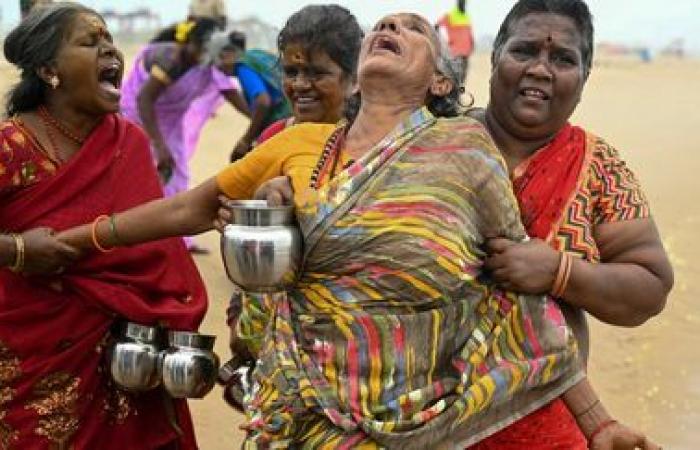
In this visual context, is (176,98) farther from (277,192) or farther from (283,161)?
(277,192)

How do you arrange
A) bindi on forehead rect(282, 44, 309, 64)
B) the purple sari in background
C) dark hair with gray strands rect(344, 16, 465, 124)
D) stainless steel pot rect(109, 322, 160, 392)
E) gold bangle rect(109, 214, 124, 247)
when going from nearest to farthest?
dark hair with gray strands rect(344, 16, 465, 124), gold bangle rect(109, 214, 124, 247), stainless steel pot rect(109, 322, 160, 392), bindi on forehead rect(282, 44, 309, 64), the purple sari in background

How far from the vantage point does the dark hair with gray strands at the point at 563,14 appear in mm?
2492

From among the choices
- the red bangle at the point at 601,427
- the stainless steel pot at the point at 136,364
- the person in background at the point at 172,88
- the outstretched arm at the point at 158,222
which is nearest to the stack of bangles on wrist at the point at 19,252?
the outstretched arm at the point at 158,222

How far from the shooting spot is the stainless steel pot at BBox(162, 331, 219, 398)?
3.01 metres

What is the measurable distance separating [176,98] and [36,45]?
473 centimetres

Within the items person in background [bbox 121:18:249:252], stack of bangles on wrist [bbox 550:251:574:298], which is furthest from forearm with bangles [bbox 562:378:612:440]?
person in background [bbox 121:18:249:252]

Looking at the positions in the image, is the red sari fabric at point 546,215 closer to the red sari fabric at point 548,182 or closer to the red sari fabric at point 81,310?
the red sari fabric at point 548,182

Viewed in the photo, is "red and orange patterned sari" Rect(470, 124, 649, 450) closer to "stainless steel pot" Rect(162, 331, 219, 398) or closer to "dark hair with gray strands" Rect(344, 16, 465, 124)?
"dark hair with gray strands" Rect(344, 16, 465, 124)

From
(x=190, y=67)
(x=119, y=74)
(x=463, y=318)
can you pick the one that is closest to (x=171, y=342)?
(x=119, y=74)

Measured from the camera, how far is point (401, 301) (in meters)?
2.21

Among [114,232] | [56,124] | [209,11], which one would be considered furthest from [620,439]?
[209,11]

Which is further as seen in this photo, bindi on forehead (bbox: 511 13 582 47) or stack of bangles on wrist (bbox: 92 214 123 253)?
stack of bangles on wrist (bbox: 92 214 123 253)

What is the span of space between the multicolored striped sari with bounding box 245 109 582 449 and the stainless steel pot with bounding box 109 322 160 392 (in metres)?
0.85

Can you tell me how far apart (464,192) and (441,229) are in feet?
0.32
